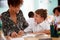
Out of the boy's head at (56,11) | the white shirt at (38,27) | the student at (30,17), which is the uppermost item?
the boy's head at (56,11)

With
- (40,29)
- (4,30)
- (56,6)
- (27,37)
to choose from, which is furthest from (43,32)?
(4,30)

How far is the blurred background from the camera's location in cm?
125

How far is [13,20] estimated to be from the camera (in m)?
1.27

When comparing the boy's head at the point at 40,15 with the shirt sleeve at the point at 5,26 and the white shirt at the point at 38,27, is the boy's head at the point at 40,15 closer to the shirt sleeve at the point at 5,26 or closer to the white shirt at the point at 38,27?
the white shirt at the point at 38,27

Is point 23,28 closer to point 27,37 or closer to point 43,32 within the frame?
point 27,37

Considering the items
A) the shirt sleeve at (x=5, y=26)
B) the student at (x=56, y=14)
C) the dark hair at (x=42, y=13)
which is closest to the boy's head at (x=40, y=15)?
the dark hair at (x=42, y=13)

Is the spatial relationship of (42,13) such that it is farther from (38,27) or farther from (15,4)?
(15,4)

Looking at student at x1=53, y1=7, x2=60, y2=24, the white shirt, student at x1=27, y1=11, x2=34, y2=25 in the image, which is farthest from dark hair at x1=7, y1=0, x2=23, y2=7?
student at x1=53, y1=7, x2=60, y2=24

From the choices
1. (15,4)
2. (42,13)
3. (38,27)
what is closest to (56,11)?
(42,13)

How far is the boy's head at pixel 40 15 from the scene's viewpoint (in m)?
1.32

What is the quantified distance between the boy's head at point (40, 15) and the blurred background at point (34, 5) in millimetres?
44

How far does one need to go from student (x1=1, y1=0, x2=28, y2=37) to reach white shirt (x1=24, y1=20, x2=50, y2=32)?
65mm

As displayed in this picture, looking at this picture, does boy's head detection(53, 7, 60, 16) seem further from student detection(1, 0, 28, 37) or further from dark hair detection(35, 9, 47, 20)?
student detection(1, 0, 28, 37)

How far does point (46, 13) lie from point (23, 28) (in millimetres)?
299
